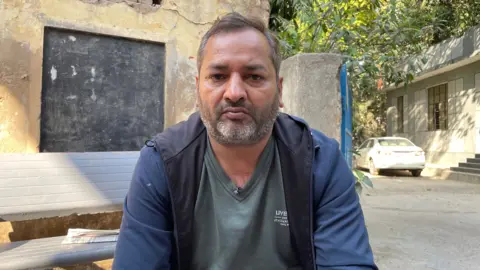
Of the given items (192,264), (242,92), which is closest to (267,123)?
(242,92)

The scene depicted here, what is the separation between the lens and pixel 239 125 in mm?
1429

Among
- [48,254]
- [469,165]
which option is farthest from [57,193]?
[469,165]

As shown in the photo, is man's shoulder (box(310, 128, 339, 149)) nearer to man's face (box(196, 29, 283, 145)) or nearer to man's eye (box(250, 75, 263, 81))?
man's face (box(196, 29, 283, 145))

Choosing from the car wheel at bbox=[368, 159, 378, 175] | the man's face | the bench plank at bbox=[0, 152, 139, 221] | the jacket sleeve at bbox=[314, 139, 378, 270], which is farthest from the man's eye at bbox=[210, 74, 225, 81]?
the car wheel at bbox=[368, 159, 378, 175]

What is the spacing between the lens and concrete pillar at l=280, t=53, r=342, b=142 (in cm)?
342

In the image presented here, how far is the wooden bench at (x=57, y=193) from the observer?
2047 mm

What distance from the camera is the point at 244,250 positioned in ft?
4.57

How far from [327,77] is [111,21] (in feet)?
7.10

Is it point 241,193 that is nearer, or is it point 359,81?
point 241,193

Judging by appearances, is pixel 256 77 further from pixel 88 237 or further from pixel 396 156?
pixel 396 156

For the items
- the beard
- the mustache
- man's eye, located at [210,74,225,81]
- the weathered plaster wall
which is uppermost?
the weathered plaster wall

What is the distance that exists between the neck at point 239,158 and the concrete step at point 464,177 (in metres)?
10.9

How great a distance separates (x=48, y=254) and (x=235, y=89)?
1353 millimetres

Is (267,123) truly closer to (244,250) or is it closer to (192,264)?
(244,250)
